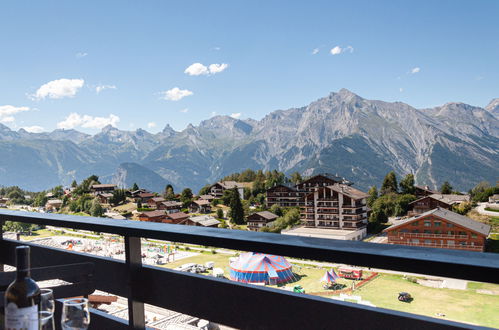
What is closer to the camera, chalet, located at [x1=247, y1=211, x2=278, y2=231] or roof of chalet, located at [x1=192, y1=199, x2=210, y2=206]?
chalet, located at [x1=247, y1=211, x2=278, y2=231]

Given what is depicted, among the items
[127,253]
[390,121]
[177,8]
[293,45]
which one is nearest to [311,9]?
[293,45]

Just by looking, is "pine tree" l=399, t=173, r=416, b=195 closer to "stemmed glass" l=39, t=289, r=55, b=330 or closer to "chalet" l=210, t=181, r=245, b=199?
"chalet" l=210, t=181, r=245, b=199

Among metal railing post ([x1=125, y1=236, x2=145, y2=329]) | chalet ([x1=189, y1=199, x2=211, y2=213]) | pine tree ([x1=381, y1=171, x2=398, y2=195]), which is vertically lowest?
chalet ([x1=189, y1=199, x2=211, y2=213])

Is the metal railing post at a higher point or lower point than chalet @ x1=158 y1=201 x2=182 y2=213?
higher

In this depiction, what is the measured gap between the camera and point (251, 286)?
95 centimetres

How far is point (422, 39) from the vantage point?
195875 millimetres

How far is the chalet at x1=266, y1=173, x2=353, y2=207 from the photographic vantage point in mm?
53750

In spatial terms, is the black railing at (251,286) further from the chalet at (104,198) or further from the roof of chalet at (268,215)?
the chalet at (104,198)

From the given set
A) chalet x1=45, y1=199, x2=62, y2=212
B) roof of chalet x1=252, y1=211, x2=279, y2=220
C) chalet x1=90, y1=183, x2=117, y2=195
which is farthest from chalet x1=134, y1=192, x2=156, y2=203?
roof of chalet x1=252, y1=211, x2=279, y2=220

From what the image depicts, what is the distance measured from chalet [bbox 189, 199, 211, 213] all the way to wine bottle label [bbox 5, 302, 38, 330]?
163ft

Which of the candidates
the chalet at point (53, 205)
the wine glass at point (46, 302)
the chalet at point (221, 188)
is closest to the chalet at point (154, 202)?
the chalet at point (221, 188)

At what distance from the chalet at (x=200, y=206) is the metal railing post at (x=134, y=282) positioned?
4926cm

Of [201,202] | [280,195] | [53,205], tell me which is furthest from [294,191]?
[53,205]

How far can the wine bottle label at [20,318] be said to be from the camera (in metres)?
0.65
